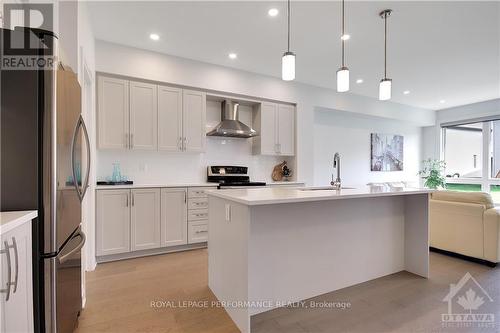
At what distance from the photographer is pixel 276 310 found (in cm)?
210

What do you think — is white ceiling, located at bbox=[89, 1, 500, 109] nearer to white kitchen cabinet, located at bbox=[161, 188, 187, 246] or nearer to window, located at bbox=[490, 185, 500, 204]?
white kitchen cabinet, located at bbox=[161, 188, 187, 246]

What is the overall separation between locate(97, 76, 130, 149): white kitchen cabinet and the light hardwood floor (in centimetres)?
165

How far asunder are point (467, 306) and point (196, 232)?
3.17 meters

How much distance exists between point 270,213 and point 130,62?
302 cm

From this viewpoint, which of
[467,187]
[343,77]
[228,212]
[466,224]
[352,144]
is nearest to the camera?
[228,212]

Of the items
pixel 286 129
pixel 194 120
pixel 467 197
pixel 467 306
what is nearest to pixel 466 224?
pixel 467 197

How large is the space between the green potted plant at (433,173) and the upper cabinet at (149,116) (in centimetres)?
640

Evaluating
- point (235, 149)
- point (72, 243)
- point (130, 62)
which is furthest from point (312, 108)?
point (72, 243)

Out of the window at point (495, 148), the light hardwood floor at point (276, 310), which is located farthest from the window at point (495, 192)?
the light hardwood floor at point (276, 310)

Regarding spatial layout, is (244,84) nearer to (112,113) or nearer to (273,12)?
(273,12)

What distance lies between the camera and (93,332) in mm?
1821

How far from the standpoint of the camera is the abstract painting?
266 inches

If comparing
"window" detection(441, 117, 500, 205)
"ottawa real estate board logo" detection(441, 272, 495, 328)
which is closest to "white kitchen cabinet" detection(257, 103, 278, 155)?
"ottawa real estate board logo" detection(441, 272, 495, 328)

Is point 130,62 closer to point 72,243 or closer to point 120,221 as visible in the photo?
point 120,221
